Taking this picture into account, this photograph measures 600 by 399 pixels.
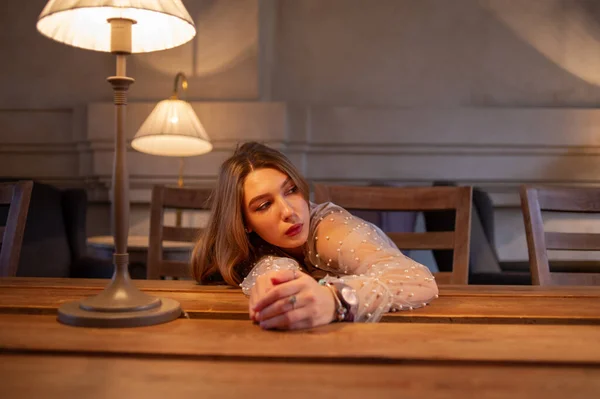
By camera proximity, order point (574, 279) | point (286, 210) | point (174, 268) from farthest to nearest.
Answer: point (174, 268) < point (574, 279) < point (286, 210)

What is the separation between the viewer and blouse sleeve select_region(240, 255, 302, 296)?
1278 mm

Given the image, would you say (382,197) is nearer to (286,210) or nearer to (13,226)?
(286,210)

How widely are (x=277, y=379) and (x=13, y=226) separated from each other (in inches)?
50.8

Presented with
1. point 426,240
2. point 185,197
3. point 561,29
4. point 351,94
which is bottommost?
point 426,240

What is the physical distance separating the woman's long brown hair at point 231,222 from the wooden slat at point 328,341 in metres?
0.40

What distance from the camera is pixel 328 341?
A: 83 centimetres

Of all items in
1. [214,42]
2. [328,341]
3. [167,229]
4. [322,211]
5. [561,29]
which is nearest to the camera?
[328,341]

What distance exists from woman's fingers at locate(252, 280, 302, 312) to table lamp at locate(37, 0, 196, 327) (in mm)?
147

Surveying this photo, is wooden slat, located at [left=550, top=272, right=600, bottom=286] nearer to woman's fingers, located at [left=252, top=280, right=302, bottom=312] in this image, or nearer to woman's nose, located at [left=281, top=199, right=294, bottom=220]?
woman's nose, located at [left=281, top=199, right=294, bottom=220]

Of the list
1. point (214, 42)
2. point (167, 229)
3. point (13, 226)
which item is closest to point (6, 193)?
point (13, 226)

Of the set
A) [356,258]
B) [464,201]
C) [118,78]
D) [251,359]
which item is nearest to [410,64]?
[464,201]

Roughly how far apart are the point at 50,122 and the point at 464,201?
9.53 ft

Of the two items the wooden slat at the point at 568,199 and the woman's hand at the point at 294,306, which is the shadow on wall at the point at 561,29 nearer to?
the wooden slat at the point at 568,199

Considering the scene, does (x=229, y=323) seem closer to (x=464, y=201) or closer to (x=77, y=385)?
(x=77, y=385)
